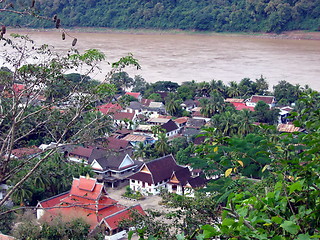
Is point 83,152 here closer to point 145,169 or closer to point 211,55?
point 145,169

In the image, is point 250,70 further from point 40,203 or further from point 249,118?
point 40,203

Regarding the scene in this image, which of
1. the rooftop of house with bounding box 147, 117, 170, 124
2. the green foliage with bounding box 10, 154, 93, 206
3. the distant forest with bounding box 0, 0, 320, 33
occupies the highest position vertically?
the distant forest with bounding box 0, 0, 320, 33

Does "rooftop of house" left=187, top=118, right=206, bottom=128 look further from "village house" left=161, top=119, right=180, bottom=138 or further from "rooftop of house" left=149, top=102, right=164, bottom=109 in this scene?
"rooftop of house" left=149, top=102, right=164, bottom=109

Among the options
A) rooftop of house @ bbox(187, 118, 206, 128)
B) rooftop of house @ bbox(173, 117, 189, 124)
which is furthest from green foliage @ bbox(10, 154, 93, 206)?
rooftop of house @ bbox(173, 117, 189, 124)

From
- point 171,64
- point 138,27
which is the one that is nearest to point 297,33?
point 138,27

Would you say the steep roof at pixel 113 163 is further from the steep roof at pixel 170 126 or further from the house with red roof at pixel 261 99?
the house with red roof at pixel 261 99
